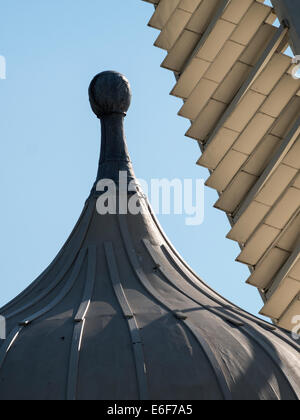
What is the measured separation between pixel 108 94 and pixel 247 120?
3.28 m

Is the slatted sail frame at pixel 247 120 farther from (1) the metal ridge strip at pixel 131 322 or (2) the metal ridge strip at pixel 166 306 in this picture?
(1) the metal ridge strip at pixel 131 322

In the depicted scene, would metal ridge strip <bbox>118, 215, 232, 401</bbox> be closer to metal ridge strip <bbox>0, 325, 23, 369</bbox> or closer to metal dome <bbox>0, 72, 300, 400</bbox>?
metal dome <bbox>0, 72, 300, 400</bbox>

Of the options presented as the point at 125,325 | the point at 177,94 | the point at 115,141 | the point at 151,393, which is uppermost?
the point at 177,94

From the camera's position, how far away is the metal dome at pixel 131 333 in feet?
58.6

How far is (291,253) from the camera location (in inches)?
995

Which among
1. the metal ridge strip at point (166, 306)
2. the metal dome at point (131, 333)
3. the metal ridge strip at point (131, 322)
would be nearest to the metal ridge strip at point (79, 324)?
the metal dome at point (131, 333)

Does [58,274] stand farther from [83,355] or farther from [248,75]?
[248,75]

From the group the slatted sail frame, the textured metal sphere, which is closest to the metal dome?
the textured metal sphere

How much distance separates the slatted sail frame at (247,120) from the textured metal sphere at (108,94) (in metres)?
2.00

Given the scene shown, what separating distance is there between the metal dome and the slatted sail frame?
315 cm

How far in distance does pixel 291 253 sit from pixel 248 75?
168 inches

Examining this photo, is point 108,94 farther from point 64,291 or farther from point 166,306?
point 166,306

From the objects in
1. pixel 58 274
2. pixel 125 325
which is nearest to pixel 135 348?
pixel 125 325

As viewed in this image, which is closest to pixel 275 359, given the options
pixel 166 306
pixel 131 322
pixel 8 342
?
pixel 166 306
